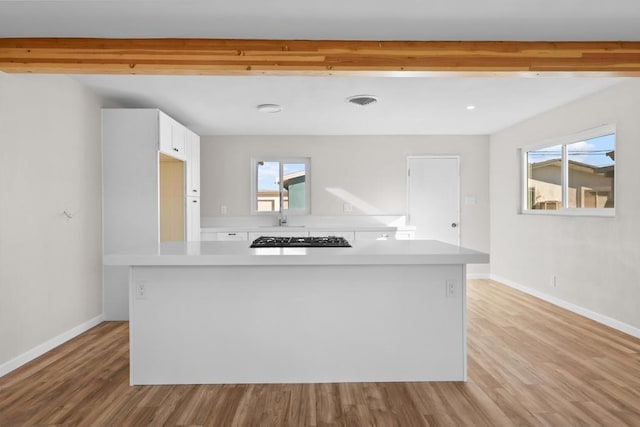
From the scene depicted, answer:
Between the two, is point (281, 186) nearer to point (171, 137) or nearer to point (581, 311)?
point (171, 137)

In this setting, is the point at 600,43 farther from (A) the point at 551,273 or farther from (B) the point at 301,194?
(B) the point at 301,194

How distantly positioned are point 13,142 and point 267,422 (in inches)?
103

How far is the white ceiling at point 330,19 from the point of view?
7.64 feet

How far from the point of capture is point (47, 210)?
11.0 feet

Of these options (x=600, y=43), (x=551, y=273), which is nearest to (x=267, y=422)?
(x=600, y=43)

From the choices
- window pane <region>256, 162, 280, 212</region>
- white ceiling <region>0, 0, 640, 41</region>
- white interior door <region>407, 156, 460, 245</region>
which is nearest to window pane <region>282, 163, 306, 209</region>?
window pane <region>256, 162, 280, 212</region>

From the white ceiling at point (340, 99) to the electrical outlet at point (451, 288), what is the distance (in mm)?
1896

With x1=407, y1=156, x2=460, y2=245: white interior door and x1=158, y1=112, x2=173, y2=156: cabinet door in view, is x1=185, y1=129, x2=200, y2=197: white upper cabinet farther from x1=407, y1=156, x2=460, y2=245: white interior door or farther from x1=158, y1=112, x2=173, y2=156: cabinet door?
x1=407, y1=156, x2=460, y2=245: white interior door

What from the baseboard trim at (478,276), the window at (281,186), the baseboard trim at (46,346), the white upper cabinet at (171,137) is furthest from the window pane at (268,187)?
the baseboard trim at (478,276)

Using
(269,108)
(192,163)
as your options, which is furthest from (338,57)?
(192,163)

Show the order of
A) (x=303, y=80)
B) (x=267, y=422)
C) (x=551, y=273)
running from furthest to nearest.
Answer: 1. (x=551, y=273)
2. (x=303, y=80)
3. (x=267, y=422)

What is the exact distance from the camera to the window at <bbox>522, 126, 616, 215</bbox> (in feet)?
13.5

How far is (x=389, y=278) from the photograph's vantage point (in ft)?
8.73

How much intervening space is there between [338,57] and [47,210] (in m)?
2.56
